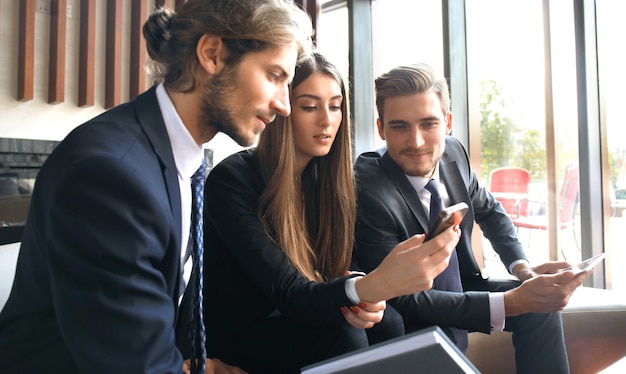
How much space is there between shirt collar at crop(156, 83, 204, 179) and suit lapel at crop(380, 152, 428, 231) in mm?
866

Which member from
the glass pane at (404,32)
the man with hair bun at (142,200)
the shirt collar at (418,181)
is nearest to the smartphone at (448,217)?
the man with hair bun at (142,200)

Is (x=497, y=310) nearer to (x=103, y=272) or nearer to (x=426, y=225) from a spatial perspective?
(x=426, y=225)

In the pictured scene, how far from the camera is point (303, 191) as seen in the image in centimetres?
163

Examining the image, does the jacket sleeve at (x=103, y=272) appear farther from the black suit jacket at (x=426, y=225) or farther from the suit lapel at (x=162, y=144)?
the black suit jacket at (x=426, y=225)

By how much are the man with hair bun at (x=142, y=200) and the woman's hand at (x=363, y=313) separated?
376 mm

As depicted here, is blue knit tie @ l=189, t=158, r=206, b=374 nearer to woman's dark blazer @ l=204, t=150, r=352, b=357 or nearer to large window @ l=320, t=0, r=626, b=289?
woman's dark blazer @ l=204, t=150, r=352, b=357

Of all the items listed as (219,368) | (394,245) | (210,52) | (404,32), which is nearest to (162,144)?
(210,52)

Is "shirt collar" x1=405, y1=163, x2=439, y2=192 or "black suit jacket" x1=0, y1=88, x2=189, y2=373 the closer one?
"black suit jacket" x1=0, y1=88, x2=189, y2=373

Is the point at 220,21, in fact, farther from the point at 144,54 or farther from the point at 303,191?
the point at 144,54

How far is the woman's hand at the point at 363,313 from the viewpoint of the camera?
1157 mm

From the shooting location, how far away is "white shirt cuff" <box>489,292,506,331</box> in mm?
1360

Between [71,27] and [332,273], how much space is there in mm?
2151

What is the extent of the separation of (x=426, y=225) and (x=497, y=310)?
37 cm

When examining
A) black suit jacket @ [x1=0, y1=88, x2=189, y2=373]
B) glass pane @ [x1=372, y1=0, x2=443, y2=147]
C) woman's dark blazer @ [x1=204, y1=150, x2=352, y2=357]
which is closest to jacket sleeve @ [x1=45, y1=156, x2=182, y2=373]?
black suit jacket @ [x1=0, y1=88, x2=189, y2=373]
